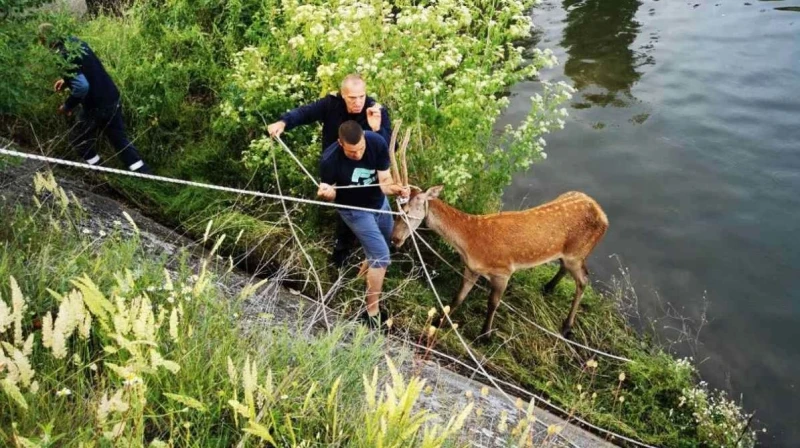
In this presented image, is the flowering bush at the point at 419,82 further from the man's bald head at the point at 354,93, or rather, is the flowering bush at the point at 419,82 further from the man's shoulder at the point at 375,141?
the man's shoulder at the point at 375,141

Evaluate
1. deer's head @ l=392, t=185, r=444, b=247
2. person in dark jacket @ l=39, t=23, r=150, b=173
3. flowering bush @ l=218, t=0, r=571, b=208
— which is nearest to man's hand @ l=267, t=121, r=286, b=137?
flowering bush @ l=218, t=0, r=571, b=208

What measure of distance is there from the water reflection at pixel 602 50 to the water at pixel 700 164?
4cm

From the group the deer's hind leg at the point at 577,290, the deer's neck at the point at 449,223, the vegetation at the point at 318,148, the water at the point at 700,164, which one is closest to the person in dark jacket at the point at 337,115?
the vegetation at the point at 318,148

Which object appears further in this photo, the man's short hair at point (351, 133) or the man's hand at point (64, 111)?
the man's hand at point (64, 111)

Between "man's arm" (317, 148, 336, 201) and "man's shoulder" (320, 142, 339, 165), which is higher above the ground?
"man's shoulder" (320, 142, 339, 165)

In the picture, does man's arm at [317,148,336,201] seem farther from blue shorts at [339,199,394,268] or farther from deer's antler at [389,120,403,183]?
deer's antler at [389,120,403,183]

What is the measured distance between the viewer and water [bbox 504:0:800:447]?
7.54 meters

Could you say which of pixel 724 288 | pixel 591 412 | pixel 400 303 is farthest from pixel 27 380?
pixel 724 288

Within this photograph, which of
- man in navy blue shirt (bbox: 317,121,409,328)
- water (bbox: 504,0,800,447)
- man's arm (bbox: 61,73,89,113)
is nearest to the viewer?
man in navy blue shirt (bbox: 317,121,409,328)

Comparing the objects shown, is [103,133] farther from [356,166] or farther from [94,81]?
[356,166]

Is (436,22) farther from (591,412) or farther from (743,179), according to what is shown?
(743,179)

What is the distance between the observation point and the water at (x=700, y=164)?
754 cm

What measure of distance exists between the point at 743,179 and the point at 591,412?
18.7ft

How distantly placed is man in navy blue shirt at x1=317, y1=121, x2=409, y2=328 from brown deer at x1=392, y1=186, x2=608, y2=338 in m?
0.37
